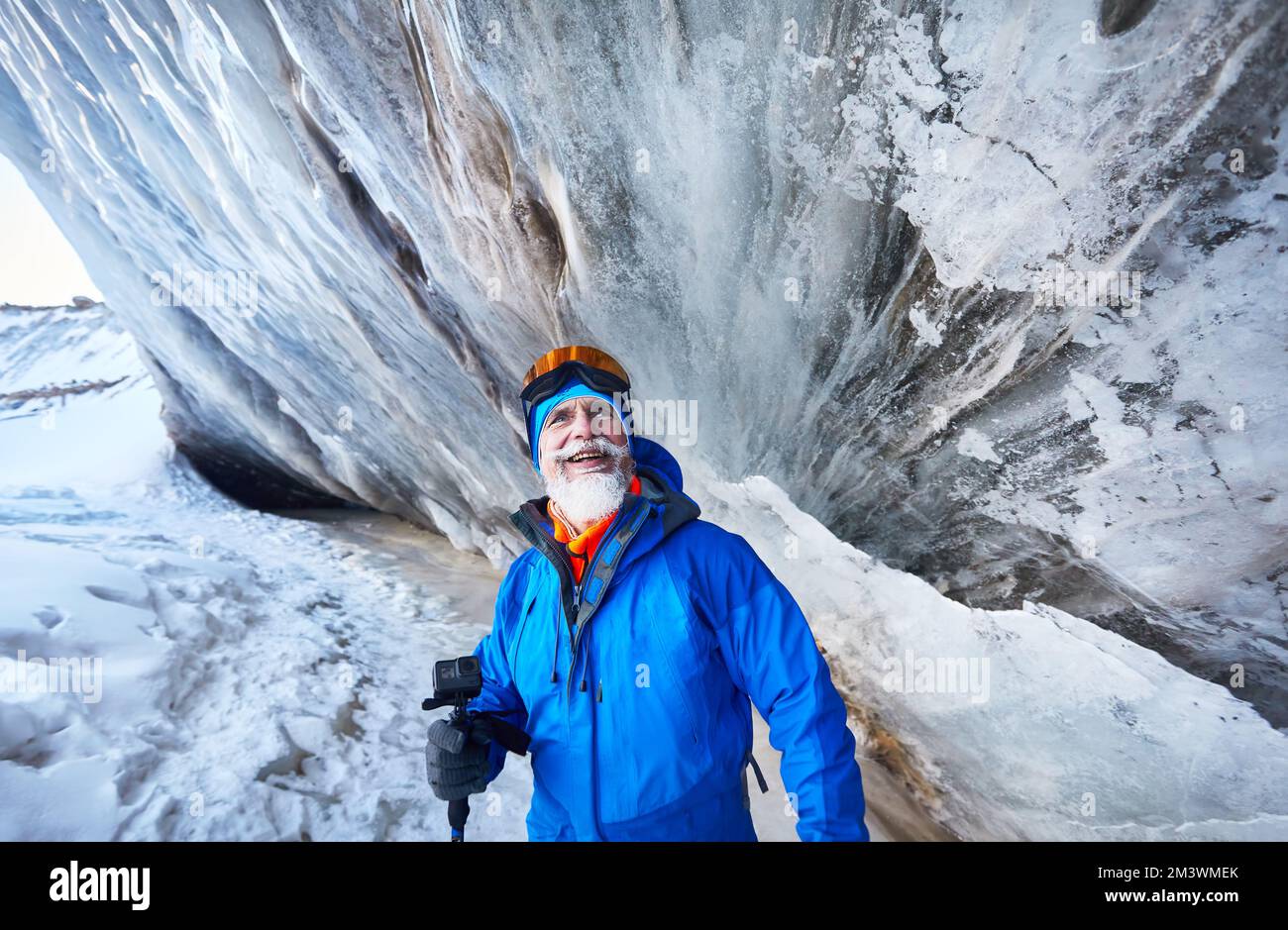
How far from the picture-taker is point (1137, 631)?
7.00ft

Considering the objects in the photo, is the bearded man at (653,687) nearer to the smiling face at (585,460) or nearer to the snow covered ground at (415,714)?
the smiling face at (585,460)

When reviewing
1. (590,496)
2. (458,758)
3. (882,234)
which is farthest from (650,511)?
(882,234)

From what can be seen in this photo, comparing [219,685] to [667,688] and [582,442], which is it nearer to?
[582,442]

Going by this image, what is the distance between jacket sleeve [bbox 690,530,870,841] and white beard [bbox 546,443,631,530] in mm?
331

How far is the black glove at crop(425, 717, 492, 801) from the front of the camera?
1.63m

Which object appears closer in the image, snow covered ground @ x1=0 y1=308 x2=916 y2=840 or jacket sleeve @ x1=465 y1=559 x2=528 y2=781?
jacket sleeve @ x1=465 y1=559 x2=528 y2=781

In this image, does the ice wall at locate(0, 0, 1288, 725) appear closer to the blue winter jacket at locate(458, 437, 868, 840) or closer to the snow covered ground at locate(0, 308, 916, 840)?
the blue winter jacket at locate(458, 437, 868, 840)

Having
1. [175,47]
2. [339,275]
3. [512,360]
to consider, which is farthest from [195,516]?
[512,360]

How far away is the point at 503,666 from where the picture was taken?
Result: 6.25 ft

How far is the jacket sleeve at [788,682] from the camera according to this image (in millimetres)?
1398

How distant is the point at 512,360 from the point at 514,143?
5.28ft

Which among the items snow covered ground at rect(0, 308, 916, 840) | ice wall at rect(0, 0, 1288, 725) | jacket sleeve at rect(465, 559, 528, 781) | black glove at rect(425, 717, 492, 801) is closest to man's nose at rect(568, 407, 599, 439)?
jacket sleeve at rect(465, 559, 528, 781)

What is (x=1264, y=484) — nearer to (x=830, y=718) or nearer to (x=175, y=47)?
(x=830, y=718)

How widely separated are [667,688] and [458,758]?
59cm
